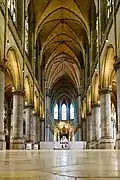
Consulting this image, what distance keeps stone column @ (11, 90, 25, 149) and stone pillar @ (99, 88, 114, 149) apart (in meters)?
5.79

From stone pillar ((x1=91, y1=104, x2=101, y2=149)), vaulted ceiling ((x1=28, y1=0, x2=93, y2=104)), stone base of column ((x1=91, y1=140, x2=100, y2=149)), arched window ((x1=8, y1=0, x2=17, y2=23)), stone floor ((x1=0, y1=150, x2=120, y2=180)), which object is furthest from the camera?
vaulted ceiling ((x1=28, y1=0, x2=93, y2=104))

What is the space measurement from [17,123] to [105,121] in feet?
20.9

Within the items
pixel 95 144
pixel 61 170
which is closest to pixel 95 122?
pixel 95 144

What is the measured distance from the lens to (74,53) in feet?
149

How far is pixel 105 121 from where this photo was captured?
2338 cm

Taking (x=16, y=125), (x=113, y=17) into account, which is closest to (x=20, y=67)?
(x=16, y=125)

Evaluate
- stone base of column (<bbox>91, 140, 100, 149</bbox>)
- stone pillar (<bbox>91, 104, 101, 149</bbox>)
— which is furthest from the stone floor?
stone pillar (<bbox>91, 104, 101, 149</bbox>)

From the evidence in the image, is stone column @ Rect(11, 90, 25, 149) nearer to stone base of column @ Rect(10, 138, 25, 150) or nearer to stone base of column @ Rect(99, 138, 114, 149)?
stone base of column @ Rect(10, 138, 25, 150)

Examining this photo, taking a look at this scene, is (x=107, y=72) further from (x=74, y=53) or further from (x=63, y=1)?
(x=74, y=53)

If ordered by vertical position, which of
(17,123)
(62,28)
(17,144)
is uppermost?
(62,28)

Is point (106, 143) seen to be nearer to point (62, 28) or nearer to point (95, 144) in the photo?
point (95, 144)

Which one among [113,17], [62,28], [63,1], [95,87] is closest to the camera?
[113,17]

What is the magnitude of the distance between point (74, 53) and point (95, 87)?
16257mm

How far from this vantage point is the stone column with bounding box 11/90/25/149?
22703mm
